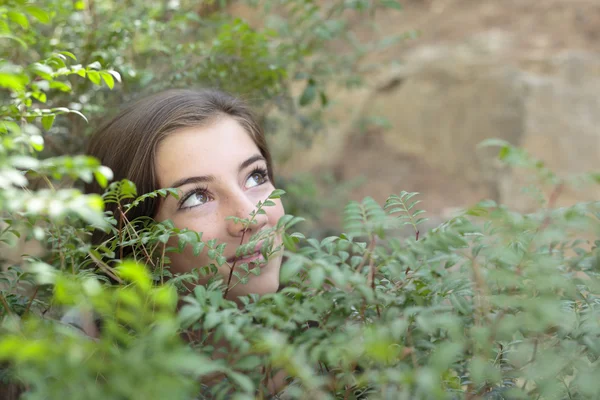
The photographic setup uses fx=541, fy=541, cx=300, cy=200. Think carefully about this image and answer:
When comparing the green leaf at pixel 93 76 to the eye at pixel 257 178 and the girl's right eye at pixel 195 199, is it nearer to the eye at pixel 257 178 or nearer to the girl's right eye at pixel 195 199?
the girl's right eye at pixel 195 199

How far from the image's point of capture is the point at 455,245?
1.05m

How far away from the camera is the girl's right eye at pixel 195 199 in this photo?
176cm

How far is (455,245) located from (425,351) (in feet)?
0.87

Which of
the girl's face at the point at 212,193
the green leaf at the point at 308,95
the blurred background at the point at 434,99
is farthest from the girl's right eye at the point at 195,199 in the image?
the blurred background at the point at 434,99

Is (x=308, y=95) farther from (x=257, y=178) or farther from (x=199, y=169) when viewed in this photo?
(x=199, y=169)

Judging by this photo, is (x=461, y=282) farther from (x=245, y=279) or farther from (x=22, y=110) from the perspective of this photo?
(x=22, y=110)

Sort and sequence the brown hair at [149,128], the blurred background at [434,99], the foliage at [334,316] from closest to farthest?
the foliage at [334,316] → the brown hair at [149,128] → the blurred background at [434,99]

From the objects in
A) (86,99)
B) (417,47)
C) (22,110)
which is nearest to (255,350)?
(22,110)

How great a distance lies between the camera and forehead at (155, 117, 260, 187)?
177 centimetres

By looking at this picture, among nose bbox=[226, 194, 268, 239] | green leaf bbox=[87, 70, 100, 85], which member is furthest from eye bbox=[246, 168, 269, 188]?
green leaf bbox=[87, 70, 100, 85]

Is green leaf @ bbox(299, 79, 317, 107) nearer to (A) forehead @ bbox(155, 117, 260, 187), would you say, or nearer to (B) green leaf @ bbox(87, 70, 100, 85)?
(A) forehead @ bbox(155, 117, 260, 187)

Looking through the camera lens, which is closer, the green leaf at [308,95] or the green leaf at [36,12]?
the green leaf at [36,12]

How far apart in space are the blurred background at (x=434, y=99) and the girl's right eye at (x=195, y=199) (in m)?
1.16

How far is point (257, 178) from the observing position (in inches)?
76.6
